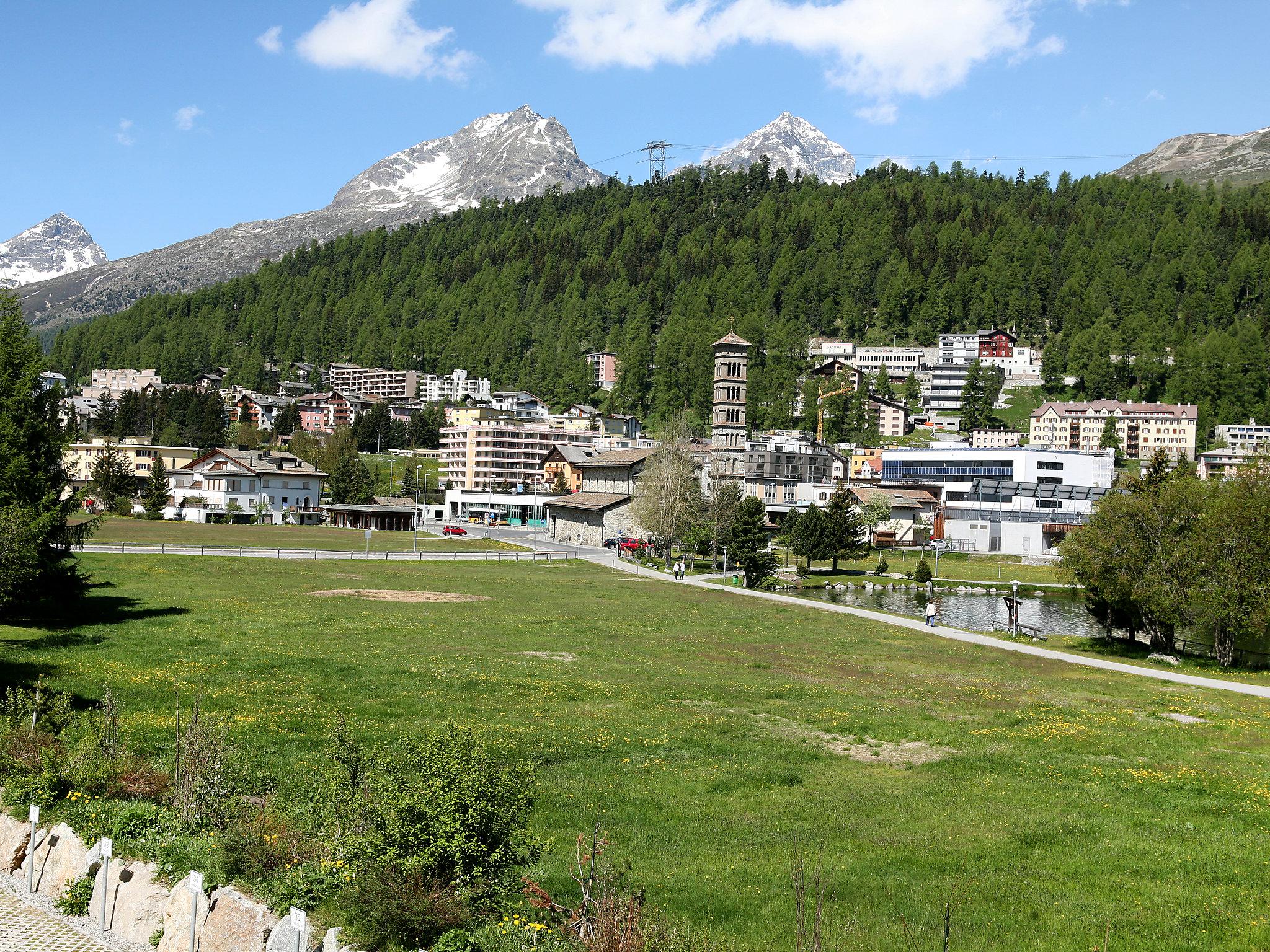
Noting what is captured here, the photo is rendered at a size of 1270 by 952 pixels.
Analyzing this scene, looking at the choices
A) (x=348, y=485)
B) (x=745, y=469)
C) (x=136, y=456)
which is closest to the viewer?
(x=745, y=469)

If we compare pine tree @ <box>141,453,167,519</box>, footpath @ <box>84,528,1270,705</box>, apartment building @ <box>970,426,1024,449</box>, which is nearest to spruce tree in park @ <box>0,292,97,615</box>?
footpath @ <box>84,528,1270,705</box>

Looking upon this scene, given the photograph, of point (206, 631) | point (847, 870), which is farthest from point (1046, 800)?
point (206, 631)

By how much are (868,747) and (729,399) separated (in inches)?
3908

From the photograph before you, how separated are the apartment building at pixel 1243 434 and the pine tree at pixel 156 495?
169m

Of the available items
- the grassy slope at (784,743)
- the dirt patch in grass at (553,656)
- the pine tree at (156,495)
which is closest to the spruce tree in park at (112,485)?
the pine tree at (156,495)

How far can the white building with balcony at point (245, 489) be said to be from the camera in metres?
118

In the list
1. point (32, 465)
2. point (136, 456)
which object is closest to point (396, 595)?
point (32, 465)

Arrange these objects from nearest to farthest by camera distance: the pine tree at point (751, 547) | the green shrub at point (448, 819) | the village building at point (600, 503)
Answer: the green shrub at point (448, 819)
the pine tree at point (751, 547)
the village building at point (600, 503)

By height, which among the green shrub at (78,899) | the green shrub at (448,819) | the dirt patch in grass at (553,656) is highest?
the green shrub at (448,819)

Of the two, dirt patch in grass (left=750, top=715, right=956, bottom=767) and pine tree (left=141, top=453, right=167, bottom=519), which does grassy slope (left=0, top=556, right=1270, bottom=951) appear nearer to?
dirt patch in grass (left=750, top=715, right=956, bottom=767)

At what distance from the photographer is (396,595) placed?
47906 millimetres

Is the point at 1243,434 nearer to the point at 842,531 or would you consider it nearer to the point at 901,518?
the point at 901,518

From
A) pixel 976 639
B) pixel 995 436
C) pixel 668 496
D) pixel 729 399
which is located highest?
pixel 729 399

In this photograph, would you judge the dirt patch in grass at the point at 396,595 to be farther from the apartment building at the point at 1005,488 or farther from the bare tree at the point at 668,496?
the apartment building at the point at 1005,488
